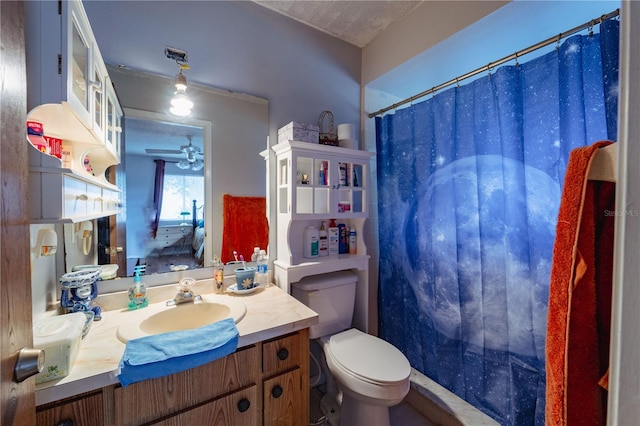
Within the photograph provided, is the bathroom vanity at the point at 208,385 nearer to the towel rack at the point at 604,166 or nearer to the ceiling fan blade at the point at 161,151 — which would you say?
the ceiling fan blade at the point at 161,151

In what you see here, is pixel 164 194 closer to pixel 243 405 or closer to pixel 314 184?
pixel 314 184

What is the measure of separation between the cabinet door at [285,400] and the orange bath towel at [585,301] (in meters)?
0.87

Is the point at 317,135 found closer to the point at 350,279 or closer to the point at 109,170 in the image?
the point at 350,279

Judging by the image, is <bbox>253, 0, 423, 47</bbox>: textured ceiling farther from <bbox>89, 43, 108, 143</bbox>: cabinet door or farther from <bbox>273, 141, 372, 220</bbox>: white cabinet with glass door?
<bbox>89, 43, 108, 143</bbox>: cabinet door

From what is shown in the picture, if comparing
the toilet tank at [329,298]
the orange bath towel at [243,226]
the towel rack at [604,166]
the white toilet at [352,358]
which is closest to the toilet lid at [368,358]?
the white toilet at [352,358]

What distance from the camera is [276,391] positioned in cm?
104

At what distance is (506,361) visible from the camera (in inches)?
52.7

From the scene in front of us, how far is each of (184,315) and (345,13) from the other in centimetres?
198

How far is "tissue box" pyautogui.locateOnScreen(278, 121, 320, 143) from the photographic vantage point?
4.94ft

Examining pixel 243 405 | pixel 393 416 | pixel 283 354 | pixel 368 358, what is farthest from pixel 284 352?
pixel 393 416

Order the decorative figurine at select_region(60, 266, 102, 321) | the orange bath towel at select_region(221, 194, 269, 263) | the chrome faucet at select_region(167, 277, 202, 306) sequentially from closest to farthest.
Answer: the decorative figurine at select_region(60, 266, 102, 321) < the chrome faucet at select_region(167, 277, 202, 306) < the orange bath towel at select_region(221, 194, 269, 263)

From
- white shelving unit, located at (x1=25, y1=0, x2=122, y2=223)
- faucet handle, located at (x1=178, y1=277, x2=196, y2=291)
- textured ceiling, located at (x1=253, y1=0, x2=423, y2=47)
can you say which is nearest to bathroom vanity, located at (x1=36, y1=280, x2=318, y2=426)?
faucet handle, located at (x1=178, y1=277, x2=196, y2=291)

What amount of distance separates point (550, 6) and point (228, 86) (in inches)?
64.0

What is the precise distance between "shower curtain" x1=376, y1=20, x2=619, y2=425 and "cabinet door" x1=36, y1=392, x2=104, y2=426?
64.1 inches
